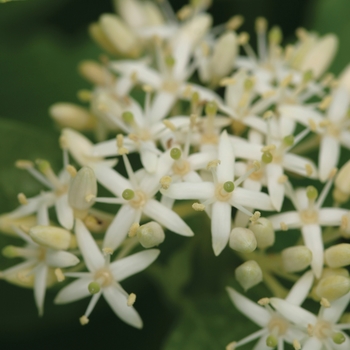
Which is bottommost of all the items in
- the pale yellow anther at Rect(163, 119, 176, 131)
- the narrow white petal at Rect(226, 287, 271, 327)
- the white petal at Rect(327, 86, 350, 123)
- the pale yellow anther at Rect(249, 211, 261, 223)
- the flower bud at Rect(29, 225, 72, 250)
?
the narrow white petal at Rect(226, 287, 271, 327)

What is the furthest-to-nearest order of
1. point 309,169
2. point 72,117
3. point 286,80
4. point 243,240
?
point 72,117 → point 286,80 → point 309,169 → point 243,240

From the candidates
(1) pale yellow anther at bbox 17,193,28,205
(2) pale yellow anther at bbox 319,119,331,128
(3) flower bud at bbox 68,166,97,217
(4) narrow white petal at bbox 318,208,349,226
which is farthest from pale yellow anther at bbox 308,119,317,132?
(1) pale yellow anther at bbox 17,193,28,205

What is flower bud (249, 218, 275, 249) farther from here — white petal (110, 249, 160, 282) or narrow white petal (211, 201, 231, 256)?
white petal (110, 249, 160, 282)

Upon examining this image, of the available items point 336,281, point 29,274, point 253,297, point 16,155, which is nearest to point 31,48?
point 16,155

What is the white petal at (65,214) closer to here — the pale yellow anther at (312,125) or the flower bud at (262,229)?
the flower bud at (262,229)

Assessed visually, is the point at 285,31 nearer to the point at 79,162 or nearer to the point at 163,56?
the point at 163,56

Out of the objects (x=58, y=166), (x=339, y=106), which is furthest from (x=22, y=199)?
(x=339, y=106)

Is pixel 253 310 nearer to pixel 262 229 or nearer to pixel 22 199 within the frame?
pixel 262 229
